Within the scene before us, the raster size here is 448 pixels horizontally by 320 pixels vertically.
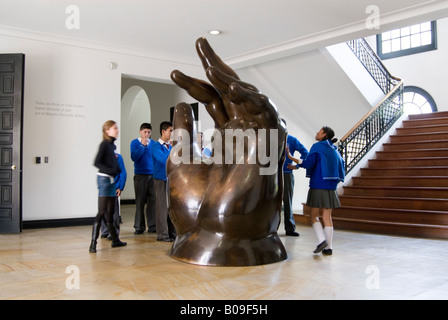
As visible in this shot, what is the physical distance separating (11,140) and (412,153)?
6.43 m

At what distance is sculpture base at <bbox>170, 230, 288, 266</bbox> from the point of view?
3273 millimetres

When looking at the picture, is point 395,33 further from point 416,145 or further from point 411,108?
point 416,145

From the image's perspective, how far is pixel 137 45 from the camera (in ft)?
21.6

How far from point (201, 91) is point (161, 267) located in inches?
62.8

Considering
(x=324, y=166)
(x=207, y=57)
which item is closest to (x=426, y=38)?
(x=324, y=166)

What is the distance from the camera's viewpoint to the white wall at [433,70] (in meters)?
10.2

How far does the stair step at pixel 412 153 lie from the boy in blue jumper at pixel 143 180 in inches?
176

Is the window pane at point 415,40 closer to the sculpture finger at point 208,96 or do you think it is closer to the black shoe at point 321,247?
the black shoe at point 321,247

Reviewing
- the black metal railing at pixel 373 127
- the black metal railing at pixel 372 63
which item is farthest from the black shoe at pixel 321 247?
the black metal railing at pixel 372 63

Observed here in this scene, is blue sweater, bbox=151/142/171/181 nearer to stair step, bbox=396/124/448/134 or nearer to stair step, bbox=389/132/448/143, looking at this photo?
stair step, bbox=389/132/448/143

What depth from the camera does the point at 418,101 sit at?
35.3 feet

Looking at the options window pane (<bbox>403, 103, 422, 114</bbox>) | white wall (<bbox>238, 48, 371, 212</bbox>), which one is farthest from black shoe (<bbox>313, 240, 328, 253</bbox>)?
window pane (<bbox>403, 103, 422, 114</bbox>)

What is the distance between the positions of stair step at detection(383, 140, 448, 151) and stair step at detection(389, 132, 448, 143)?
0.26 m

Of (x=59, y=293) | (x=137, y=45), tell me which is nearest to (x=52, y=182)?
(x=137, y=45)
